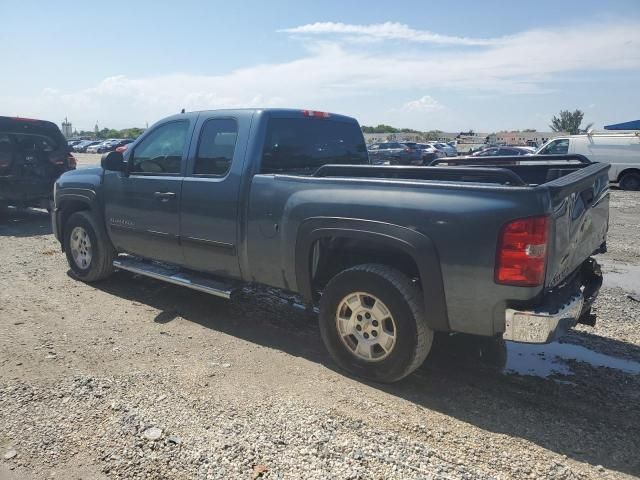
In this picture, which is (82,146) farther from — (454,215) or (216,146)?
(454,215)

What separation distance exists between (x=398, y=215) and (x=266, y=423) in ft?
5.08

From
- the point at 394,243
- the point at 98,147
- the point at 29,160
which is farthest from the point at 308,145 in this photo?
the point at 98,147

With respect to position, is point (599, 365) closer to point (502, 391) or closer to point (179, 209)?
point (502, 391)

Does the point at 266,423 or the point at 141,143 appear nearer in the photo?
the point at 266,423

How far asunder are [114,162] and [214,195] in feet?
5.08

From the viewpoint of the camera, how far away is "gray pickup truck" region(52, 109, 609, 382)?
3.23 m

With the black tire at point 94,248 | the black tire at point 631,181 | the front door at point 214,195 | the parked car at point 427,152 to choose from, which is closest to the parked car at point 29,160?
the black tire at point 94,248

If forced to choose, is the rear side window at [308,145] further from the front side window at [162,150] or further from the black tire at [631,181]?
the black tire at [631,181]

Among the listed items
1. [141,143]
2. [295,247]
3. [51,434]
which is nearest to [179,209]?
[141,143]

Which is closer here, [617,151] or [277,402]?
[277,402]

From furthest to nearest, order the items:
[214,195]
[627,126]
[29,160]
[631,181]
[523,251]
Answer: [627,126]
[631,181]
[29,160]
[214,195]
[523,251]

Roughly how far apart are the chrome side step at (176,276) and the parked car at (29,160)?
535 cm

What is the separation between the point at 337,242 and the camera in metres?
4.15

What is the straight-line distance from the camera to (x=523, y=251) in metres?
3.14
